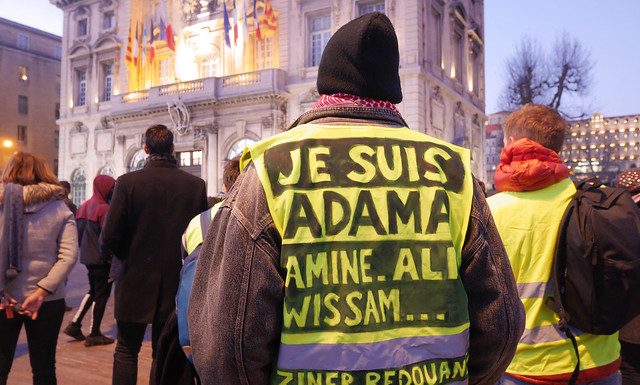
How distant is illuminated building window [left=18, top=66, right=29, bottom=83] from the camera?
38.0m

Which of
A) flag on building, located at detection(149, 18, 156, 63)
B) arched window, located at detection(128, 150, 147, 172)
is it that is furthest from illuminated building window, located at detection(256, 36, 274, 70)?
arched window, located at detection(128, 150, 147, 172)

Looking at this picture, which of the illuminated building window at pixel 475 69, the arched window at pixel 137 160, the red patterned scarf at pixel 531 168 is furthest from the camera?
the illuminated building window at pixel 475 69

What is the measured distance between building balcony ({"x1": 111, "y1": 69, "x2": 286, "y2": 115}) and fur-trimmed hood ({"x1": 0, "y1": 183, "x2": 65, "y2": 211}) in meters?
15.5

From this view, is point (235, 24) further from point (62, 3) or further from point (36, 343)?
point (36, 343)

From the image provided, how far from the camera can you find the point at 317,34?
1912cm

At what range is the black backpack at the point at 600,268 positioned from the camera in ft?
6.22

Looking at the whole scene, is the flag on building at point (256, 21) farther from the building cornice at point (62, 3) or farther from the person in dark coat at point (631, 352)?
the person in dark coat at point (631, 352)

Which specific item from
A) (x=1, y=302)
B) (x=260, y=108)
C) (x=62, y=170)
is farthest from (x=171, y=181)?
(x=62, y=170)

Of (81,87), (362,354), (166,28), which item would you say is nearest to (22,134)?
(81,87)

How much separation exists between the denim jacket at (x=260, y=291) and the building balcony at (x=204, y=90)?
1736 cm

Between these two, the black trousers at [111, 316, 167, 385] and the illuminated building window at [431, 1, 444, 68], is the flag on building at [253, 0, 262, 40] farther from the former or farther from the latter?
the black trousers at [111, 316, 167, 385]

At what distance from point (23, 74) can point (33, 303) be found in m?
42.0

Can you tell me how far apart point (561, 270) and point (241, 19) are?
19.4m

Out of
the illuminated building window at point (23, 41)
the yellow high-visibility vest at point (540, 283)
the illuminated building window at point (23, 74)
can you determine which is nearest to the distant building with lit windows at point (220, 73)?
the yellow high-visibility vest at point (540, 283)
